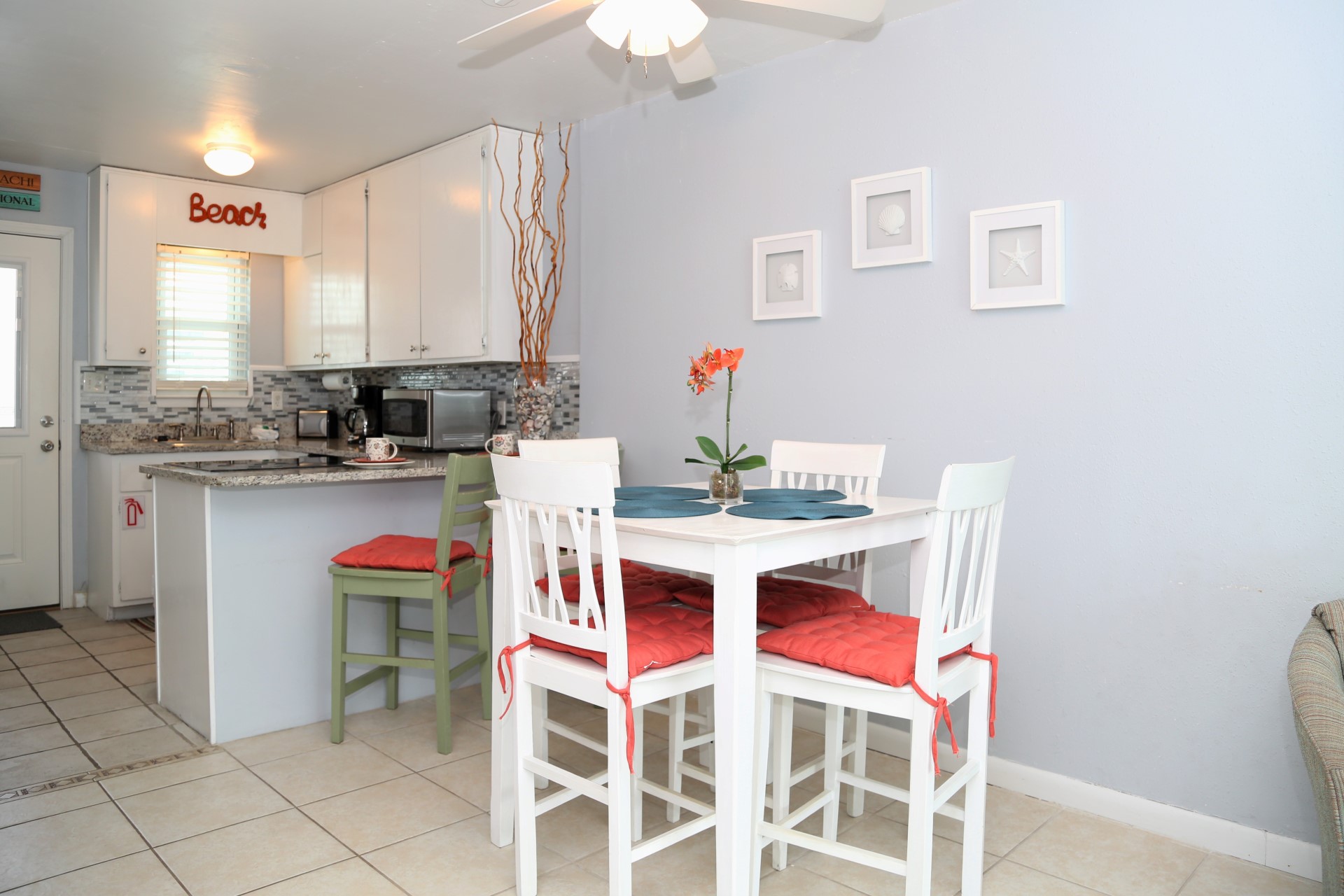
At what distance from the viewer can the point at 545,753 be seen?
100 inches

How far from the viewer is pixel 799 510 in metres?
2.03

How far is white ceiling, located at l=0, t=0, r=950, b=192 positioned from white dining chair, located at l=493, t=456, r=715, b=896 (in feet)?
5.61

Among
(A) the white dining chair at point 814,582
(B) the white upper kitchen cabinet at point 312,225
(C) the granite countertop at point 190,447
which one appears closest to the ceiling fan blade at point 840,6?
(A) the white dining chair at point 814,582

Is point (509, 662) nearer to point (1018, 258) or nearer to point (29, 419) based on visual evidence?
point (1018, 258)

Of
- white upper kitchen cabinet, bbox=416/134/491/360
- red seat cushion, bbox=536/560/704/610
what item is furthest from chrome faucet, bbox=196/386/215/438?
red seat cushion, bbox=536/560/704/610

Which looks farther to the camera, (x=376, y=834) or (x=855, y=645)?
(x=376, y=834)

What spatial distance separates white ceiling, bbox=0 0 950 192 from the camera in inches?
113

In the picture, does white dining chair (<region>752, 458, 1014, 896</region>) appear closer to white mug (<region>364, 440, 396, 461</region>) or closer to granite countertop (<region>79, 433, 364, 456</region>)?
white mug (<region>364, 440, 396, 461</region>)

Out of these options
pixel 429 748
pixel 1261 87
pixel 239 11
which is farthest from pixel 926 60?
pixel 429 748

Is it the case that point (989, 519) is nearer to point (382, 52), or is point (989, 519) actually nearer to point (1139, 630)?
point (1139, 630)

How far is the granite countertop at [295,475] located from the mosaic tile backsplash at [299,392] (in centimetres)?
87

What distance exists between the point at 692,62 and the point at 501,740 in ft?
6.25

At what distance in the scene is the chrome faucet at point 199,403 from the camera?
5219mm

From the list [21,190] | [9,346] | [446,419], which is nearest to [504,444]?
[446,419]
